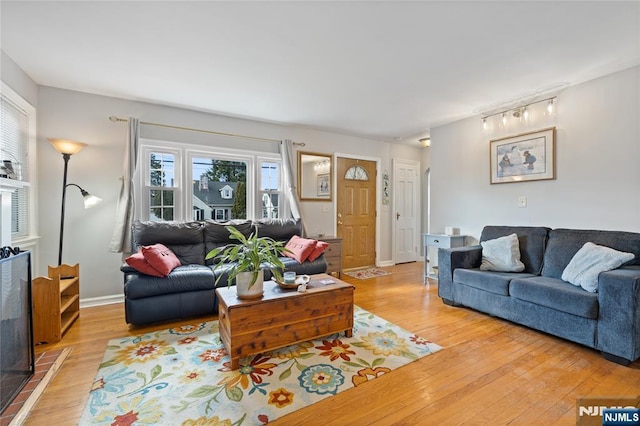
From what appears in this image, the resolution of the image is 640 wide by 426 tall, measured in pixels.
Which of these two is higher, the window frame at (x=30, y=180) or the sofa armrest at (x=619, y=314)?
the window frame at (x=30, y=180)

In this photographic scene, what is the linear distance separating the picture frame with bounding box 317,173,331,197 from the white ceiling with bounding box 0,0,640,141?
153 centimetres

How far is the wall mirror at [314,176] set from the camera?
15.6 feet

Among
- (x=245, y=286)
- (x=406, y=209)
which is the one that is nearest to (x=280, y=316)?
(x=245, y=286)

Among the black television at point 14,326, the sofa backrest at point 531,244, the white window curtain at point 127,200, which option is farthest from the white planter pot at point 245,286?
the sofa backrest at point 531,244

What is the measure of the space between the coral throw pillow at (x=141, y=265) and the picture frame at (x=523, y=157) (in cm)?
417

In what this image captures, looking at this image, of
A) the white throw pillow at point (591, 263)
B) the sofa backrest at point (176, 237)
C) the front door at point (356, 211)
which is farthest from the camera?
the front door at point (356, 211)

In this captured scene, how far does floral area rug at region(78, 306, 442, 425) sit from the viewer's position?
1.59m

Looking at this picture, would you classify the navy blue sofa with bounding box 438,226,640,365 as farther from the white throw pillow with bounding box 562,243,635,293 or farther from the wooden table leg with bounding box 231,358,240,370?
the wooden table leg with bounding box 231,358,240,370

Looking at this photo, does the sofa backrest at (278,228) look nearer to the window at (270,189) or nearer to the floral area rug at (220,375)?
the window at (270,189)

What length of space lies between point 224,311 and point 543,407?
2100 millimetres

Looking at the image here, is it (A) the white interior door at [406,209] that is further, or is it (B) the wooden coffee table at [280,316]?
(A) the white interior door at [406,209]

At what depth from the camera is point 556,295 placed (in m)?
2.37

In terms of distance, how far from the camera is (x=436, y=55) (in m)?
2.49

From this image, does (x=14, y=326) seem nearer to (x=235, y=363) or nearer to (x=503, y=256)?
(x=235, y=363)
